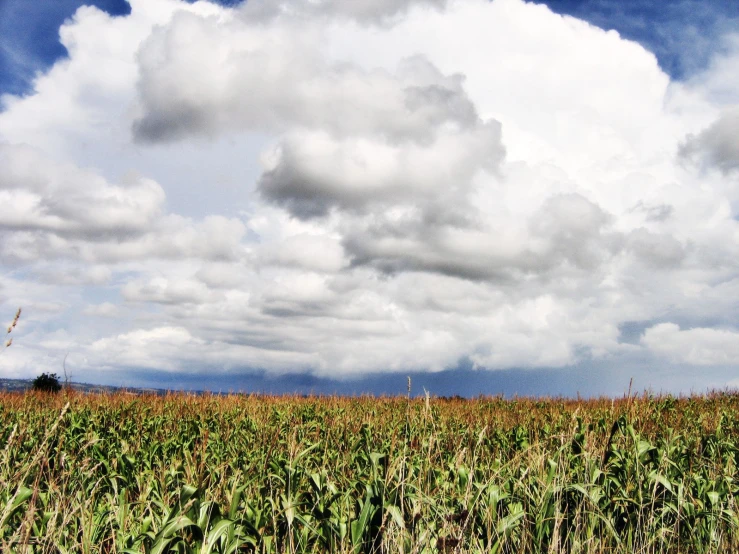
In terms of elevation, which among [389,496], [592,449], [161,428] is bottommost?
[161,428]

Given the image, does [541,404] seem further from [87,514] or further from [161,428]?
[87,514]

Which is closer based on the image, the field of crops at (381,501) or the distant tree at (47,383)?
the field of crops at (381,501)

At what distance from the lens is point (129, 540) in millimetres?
4141

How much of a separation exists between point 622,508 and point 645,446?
0.75 meters

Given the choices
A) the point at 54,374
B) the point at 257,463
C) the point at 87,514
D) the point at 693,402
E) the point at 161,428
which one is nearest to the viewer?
the point at 87,514

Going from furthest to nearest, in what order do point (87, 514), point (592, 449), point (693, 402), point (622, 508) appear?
point (693, 402), point (622, 508), point (592, 449), point (87, 514)

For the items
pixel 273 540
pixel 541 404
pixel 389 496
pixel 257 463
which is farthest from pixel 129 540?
pixel 541 404

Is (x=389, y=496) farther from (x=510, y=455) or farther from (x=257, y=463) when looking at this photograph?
(x=510, y=455)

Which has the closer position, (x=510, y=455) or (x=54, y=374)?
(x=510, y=455)

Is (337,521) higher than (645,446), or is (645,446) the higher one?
(645,446)

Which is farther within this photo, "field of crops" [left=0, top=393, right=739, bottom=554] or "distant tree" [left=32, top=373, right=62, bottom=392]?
"distant tree" [left=32, top=373, right=62, bottom=392]

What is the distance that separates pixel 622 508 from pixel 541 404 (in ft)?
59.8

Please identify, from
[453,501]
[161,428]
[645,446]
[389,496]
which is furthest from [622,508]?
[161,428]

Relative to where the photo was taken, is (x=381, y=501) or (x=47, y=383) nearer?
(x=381, y=501)
